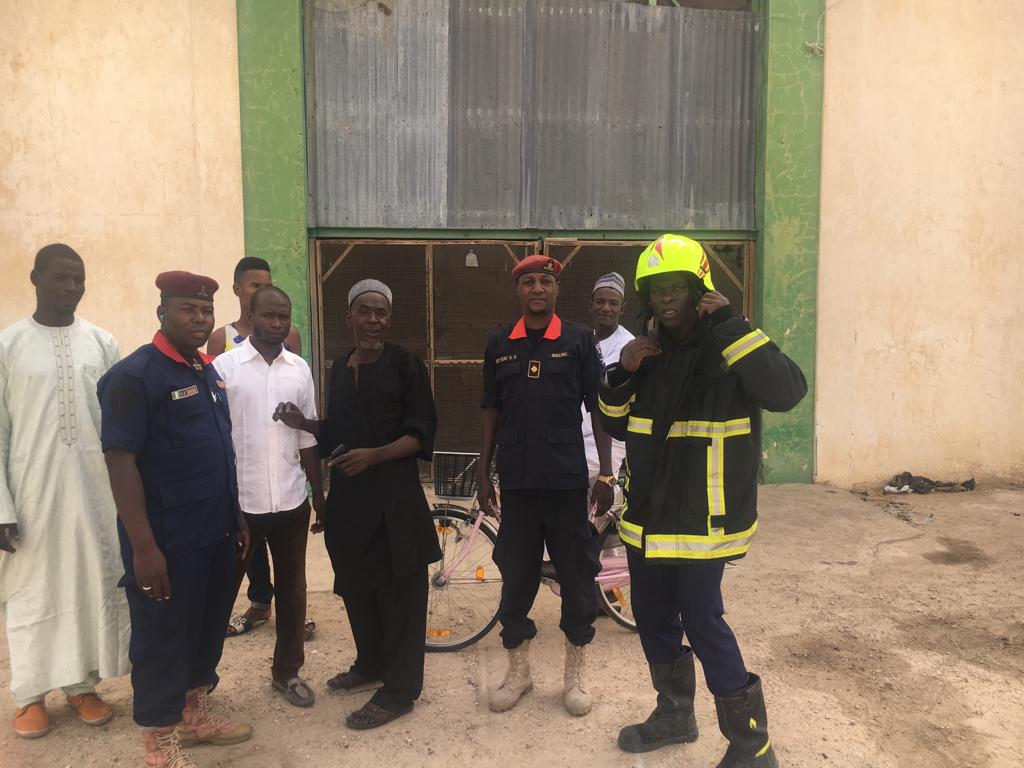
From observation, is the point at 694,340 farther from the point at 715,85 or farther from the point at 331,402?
the point at 715,85

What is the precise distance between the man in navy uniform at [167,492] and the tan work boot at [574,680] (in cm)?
157

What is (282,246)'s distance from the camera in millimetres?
6555

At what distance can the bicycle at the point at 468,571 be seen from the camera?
399 centimetres

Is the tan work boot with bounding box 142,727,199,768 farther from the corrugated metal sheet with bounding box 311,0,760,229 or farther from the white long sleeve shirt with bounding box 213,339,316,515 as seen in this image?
the corrugated metal sheet with bounding box 311,0,760,229

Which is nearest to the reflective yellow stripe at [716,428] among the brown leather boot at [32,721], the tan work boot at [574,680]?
the tan work boot at [574,680]

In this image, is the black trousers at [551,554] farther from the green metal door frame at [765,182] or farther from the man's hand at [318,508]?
the green metal door frame at [765,182]

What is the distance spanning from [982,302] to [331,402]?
6.96 meters

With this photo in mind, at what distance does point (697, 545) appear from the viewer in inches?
105

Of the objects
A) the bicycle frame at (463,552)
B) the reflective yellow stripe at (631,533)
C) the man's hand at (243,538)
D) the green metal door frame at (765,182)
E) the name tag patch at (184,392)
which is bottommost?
the bicycle frame at (463,552)

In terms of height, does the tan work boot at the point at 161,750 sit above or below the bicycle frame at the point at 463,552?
below

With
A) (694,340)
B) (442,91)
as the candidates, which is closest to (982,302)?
(442,91)

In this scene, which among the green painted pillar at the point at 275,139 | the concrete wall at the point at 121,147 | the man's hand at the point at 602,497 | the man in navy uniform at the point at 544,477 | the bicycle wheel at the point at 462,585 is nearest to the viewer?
the man in navy uniform at the point at 544,477

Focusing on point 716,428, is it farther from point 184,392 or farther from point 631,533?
point 184,392

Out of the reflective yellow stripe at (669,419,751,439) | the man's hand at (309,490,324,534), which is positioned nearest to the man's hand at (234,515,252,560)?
the man's hand at (309,490,324,534)
